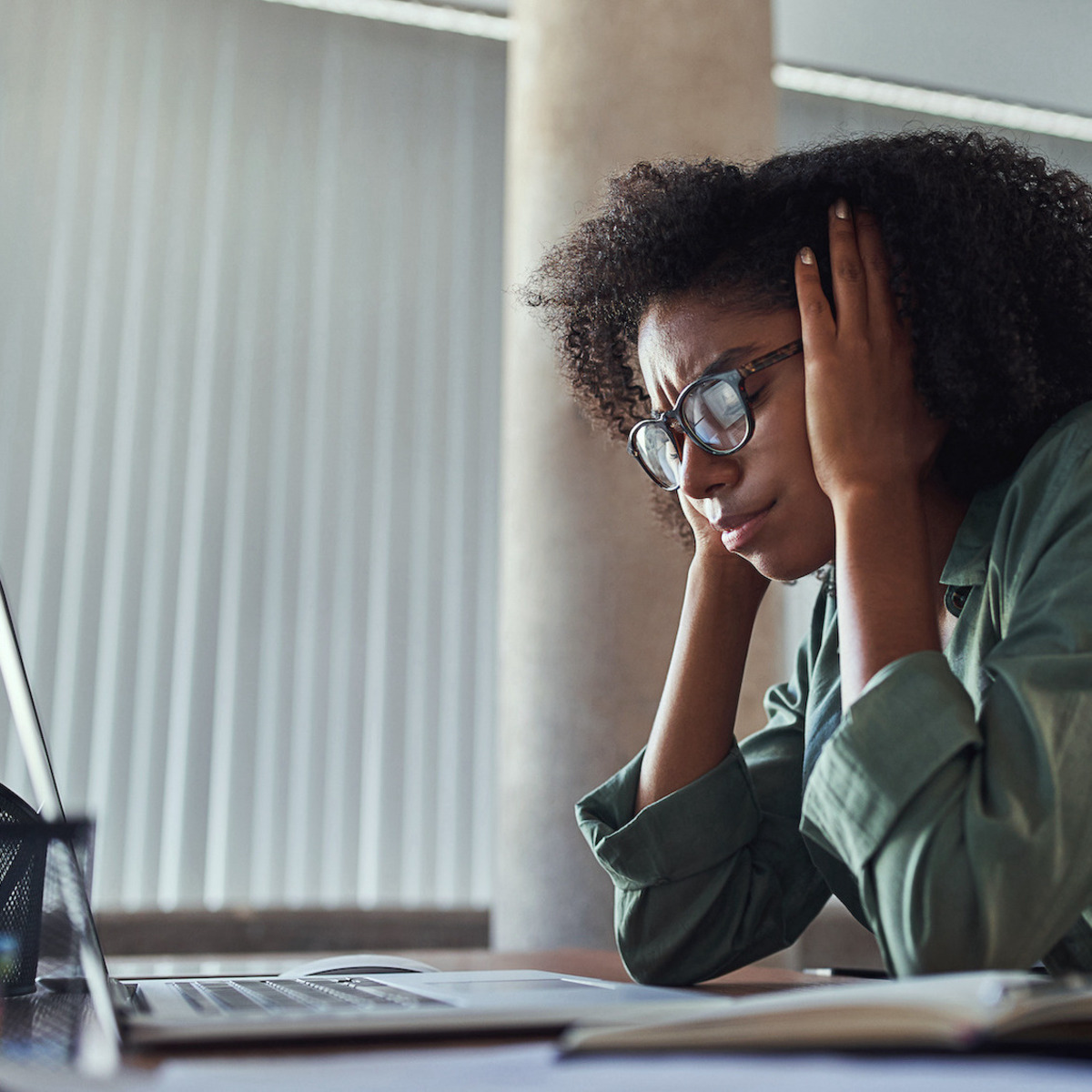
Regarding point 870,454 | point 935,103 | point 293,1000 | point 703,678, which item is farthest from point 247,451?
point 935,103

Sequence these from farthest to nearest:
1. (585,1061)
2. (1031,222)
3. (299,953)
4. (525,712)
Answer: (299,953)
(525,712)
(1031,222)
(585,1061)

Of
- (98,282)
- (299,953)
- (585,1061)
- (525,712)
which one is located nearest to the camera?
(585,1061)

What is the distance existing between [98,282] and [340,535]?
91 cm

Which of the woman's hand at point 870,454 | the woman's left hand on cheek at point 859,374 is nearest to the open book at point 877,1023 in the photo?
the woman's hand at point 870,454

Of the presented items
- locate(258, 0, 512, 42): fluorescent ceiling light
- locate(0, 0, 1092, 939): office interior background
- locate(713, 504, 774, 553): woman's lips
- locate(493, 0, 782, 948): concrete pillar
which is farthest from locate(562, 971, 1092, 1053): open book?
locate(258, 0, 512, 42): fluorescent ceiling light

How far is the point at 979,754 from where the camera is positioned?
0.65m

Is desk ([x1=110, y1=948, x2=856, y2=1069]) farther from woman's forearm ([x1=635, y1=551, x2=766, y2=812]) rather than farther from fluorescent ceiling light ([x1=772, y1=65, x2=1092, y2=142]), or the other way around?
fluorescent ceiling light ([x1=772, y1=65, x2=1092, y2=142])

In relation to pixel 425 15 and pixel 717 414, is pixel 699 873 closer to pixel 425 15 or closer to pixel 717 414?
pixel 717 414

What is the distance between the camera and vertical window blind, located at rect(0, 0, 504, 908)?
286cm

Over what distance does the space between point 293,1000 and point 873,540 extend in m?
0.46

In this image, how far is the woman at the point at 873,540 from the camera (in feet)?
2.09

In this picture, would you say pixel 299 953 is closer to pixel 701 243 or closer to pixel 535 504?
pixel 535 504

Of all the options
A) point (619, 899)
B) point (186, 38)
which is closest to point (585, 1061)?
point (619, 899)

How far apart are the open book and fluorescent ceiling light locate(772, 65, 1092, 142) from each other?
3.90m
